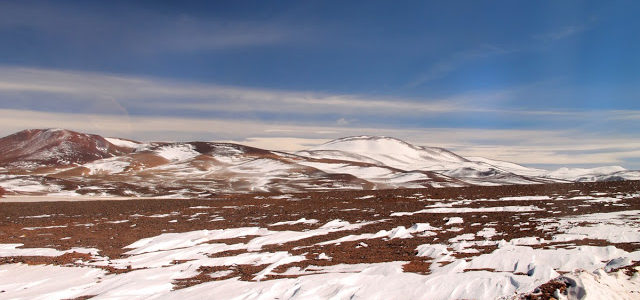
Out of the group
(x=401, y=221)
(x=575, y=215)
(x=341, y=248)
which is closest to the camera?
(x=341, y=248)

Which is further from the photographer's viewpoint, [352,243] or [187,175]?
[187,175]

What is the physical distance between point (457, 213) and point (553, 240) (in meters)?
11.1

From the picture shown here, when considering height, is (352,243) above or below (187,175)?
above

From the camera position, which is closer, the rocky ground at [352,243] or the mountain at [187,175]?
the rocky ground at [352,243]

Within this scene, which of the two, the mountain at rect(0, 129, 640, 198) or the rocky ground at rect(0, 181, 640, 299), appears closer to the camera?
the rocky ground at rect(0, 181, 640, 299)

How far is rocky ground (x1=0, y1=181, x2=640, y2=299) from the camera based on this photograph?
1302cm

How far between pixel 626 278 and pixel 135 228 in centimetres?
2712

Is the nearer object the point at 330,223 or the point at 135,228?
the point at 330,223

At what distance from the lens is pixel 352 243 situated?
19953mm

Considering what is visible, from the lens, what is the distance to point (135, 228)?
29031 mm

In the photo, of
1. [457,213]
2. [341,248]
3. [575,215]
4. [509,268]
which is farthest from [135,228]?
[575,215]

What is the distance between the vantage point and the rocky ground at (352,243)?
1302 centimetres

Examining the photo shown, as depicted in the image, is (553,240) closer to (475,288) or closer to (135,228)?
(475,288)

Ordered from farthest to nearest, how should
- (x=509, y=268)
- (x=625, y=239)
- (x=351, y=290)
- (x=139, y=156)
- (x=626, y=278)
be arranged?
(x=139, y=156), (x=625, y=239), (x=509, y=268), (x=351, y=290), (x=626, y=278)
